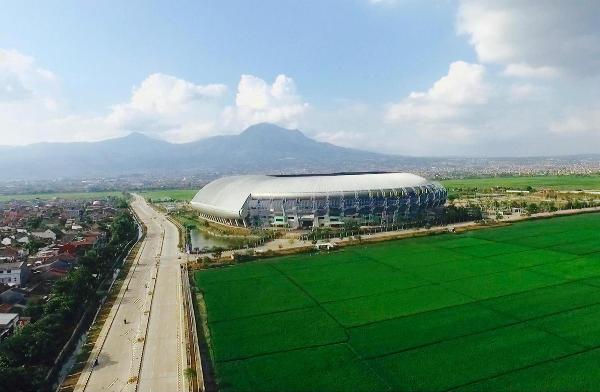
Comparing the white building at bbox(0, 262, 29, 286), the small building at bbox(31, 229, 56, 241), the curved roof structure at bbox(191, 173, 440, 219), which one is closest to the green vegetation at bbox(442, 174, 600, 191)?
the curved roof structure at bbox(191, 173, 440, 219)

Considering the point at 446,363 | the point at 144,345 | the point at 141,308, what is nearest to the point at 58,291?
A: the point at 141,308

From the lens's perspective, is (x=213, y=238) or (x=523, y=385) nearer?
(x=523, y=385)

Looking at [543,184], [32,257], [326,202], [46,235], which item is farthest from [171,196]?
[543,184]

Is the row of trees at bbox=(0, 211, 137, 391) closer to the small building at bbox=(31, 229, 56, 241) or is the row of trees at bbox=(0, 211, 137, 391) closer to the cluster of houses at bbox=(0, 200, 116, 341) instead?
the cluster of houses at bbox=(0, 200, 116, 341)

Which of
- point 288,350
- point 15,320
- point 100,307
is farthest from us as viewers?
point 100,307

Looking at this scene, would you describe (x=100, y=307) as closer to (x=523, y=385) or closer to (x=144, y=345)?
A: (x=144, y=345)

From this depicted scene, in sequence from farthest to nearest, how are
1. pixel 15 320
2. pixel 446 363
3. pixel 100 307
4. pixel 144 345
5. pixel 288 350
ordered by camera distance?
pixel 100 307
pixel 15 320
pixel 144 345
pixel 288 350
pixel 446 363

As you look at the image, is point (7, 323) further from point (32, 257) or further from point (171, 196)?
point (171, 196)
